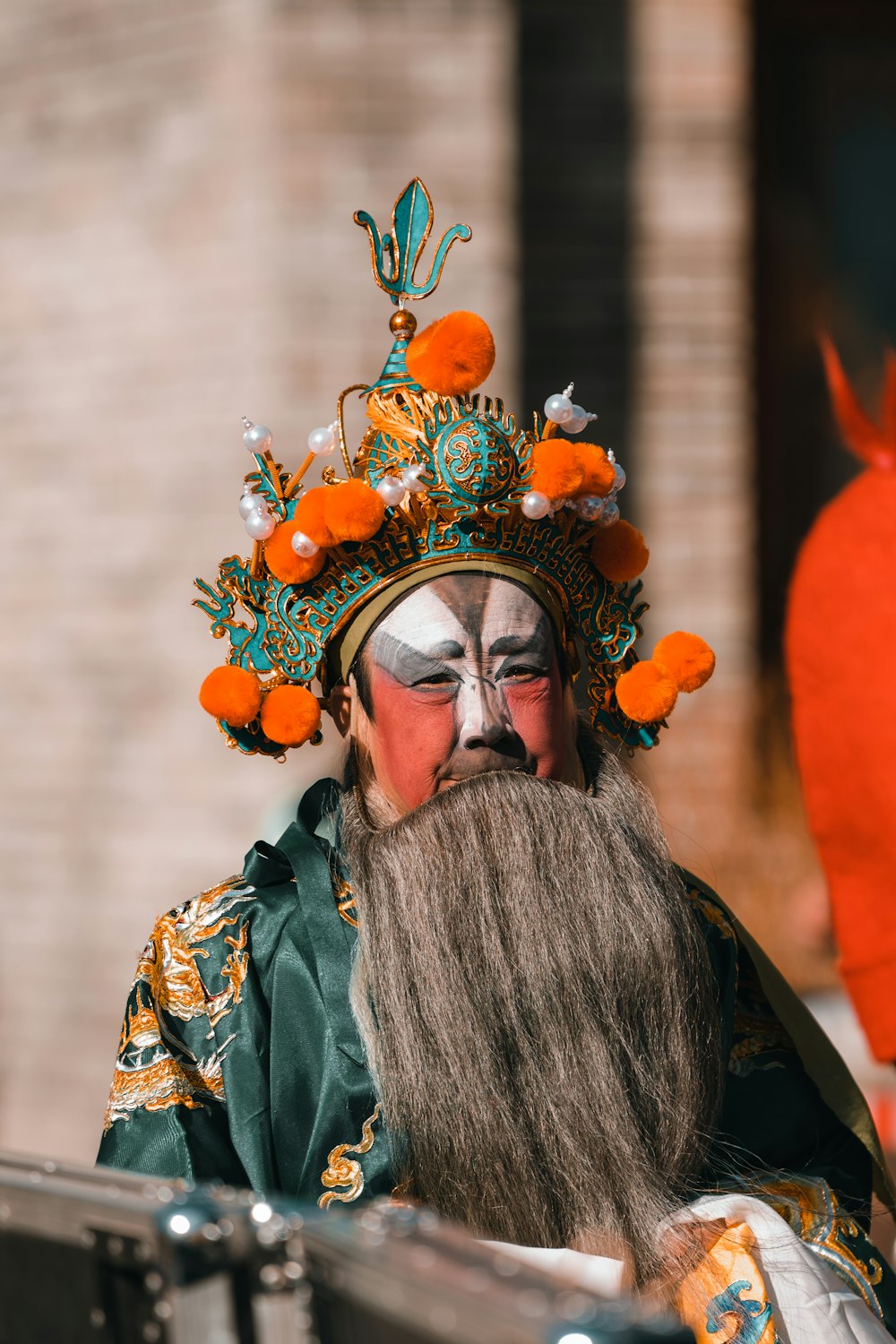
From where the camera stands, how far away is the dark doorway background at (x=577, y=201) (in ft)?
15.4

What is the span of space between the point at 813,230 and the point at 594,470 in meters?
3.55

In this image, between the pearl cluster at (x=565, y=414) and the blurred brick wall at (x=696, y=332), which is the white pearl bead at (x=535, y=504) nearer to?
the pearl cluster at (x=565, y=414)

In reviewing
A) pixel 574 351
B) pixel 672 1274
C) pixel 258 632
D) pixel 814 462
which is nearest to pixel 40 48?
pixel 574 351

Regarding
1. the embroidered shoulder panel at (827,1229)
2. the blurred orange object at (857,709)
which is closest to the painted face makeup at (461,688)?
the embroidered shoulder panel at (827,1229)

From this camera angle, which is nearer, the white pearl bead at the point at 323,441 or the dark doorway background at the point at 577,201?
the white pearl bead at the point at 323,441

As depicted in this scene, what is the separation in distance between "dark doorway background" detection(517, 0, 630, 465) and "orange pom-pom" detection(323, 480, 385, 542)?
279 cm

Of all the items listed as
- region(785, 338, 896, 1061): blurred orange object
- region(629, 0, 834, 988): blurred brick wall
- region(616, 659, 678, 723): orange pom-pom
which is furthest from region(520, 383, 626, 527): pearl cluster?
region(629, 0, 834, 988): blurred brick wall

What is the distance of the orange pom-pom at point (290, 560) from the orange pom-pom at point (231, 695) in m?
0.15

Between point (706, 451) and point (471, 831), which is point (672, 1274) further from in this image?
point (706, 451)

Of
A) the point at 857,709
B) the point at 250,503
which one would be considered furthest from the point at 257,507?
the point at 857,709

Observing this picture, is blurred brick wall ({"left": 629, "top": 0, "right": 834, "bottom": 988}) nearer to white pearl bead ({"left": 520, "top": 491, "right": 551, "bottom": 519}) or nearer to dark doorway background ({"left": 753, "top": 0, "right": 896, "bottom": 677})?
dark doorway background ({"left": 753, "top": 0, "right": 896, "bottom": 677})

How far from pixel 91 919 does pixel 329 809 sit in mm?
2816

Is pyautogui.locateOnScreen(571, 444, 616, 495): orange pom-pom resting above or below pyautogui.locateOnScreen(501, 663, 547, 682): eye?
above

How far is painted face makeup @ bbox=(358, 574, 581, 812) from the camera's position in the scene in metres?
1.96
